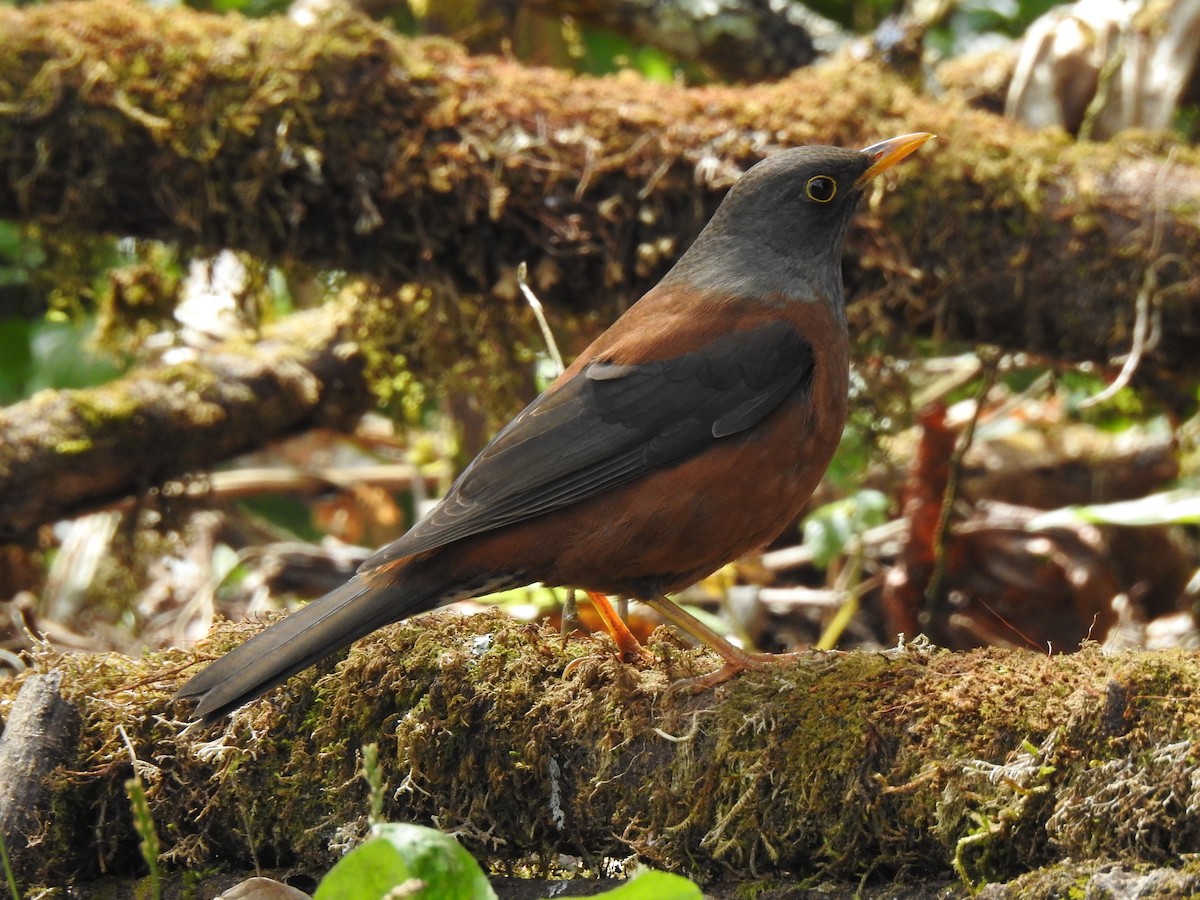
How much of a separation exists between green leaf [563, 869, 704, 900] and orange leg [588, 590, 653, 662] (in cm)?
139

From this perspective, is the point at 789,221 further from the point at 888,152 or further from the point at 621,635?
the point at 621,635

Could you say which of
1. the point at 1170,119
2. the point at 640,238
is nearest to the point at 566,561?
the point at 640,238

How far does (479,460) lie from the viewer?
3.89 meters

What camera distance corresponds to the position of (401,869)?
2.19m

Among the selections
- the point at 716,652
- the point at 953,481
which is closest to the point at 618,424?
the point at 716,652

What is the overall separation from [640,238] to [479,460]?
79.8 inches

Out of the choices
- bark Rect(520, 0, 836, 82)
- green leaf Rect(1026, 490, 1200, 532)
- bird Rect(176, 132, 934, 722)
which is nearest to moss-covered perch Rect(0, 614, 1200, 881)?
bird Rect(176, 132, 934, 722)

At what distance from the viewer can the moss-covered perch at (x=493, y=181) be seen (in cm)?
545

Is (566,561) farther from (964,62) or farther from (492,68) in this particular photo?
(964,62)

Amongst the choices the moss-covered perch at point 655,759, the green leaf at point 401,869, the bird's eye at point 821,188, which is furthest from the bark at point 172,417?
the green leaf at point 401,869

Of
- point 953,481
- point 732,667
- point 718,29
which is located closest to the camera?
point 732,667

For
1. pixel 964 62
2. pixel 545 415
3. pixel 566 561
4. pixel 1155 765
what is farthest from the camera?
pixel 964 62

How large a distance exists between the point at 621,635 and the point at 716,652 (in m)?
0.29

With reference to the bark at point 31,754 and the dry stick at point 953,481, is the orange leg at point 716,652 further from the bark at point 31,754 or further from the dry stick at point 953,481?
the dry stick at point 953,481
